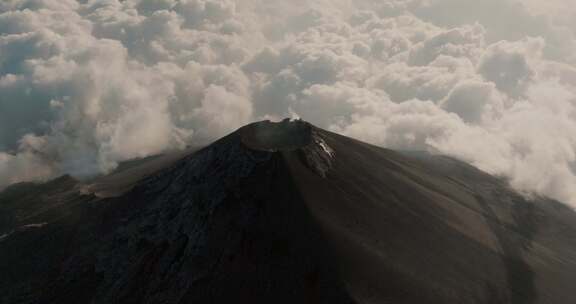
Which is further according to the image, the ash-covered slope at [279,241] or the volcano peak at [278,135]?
the volcano peak at [278,135]

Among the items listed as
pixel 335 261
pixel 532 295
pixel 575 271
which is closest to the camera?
pixel 335 261

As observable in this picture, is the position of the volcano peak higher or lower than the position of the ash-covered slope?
higher

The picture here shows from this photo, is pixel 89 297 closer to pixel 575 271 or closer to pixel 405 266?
pixel 405 266

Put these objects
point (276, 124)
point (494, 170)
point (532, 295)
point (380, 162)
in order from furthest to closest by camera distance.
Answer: point (494, 170)
point (380, 162)
point (276, 124)
point (532, 295)

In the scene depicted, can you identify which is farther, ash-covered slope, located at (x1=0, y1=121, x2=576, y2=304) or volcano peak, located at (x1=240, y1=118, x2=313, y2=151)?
volcano peak, located at (x1=240, y1=118, x2=313, y2=151)

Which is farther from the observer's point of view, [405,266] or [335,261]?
[405,266]

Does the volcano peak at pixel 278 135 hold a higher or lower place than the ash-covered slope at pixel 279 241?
higher

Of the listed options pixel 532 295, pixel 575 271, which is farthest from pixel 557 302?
pixel 575 271

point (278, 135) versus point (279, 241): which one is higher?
point (278, 135)
